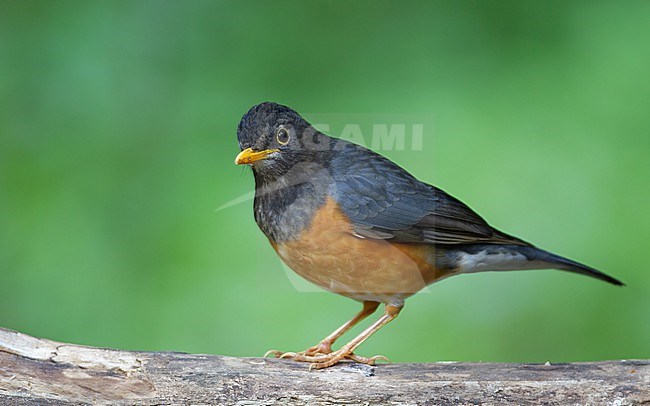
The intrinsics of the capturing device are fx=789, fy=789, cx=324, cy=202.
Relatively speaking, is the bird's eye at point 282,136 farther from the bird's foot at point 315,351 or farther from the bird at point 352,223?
the bird's foot at point 315,351

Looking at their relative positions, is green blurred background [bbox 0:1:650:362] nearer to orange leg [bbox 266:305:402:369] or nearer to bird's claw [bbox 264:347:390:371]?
orange leg [bbox 266:305:402:369]

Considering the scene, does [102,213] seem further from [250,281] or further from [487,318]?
[487,318]

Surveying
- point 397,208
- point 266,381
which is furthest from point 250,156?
point 266,381

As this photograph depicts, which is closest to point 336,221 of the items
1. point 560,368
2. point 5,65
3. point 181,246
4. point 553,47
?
point 560,368

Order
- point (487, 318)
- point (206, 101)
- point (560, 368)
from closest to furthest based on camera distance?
point (560, 368)
point (487, 318)
point (206, 101)

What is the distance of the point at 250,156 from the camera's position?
4676mm

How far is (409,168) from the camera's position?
6.52m

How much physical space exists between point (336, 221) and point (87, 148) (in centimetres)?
270

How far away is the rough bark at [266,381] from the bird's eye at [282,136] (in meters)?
1.33

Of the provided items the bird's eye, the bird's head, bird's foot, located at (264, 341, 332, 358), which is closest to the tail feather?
bird's foot, located at (264, 341, 332, 358)

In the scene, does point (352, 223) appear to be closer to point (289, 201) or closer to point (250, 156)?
point (289, 201)

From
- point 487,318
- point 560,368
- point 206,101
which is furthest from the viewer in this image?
point 206,101

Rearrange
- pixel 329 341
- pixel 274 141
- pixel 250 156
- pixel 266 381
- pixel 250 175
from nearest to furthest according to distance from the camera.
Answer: pixel 266 381 < pixel 250 156 < pixel 274 141 < pixel 329 341 < pixel 250 175

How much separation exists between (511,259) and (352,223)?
1280mm
